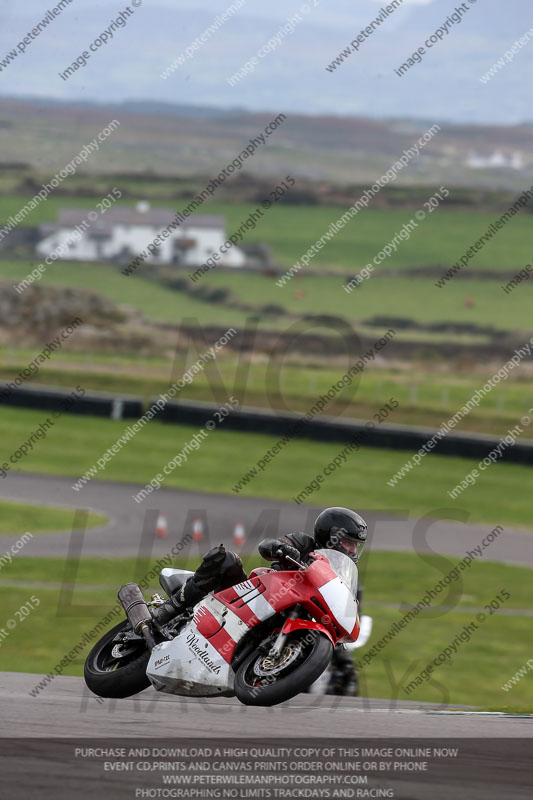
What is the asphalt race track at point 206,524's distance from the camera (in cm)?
1820

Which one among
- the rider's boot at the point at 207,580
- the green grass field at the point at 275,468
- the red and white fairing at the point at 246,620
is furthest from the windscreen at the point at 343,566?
the green grass field at the point at 275,468

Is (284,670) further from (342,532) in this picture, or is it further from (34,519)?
(34,519)

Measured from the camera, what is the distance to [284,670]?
17.7 ft

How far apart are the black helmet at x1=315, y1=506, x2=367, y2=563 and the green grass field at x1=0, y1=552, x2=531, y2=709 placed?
6.29 m

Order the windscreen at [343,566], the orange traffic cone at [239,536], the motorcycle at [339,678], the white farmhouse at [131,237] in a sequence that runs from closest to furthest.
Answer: the windscreen at [343,566], the motorcycle at [339,678], the orange traffic cone at [239,536], the white farmhouse at [131,237]

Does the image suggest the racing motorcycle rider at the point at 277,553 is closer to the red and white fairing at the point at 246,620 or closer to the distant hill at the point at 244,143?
the red and white fairing at the point at 246,620

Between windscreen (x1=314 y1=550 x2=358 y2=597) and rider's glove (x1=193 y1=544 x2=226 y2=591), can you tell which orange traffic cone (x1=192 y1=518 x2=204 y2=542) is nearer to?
rider's glove (x1=193 y1=544 x2=226 y2=591)

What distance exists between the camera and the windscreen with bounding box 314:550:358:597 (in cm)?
573

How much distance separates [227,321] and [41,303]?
9177 mm

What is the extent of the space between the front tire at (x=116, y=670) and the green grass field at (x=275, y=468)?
1538 centimetres

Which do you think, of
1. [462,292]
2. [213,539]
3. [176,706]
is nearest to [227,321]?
[462,292]

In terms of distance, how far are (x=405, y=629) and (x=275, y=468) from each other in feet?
37.4

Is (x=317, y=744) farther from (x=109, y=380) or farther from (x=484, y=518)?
(x=109, y=380)

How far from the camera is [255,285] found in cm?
6506
